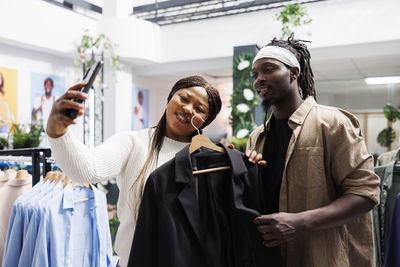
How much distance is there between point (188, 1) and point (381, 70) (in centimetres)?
360

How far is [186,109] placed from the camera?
1325 mm

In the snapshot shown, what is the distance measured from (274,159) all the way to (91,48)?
5.15 metres

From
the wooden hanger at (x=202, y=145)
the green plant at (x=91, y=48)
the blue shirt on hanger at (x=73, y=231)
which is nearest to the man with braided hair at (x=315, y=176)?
the wooden hanger at (x=202, y=145)

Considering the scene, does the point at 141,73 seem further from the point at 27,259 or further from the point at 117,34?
the point at 27,259

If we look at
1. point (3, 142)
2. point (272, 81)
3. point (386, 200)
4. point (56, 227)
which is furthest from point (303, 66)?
point (3, 142)

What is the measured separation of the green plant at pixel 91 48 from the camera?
224 inches

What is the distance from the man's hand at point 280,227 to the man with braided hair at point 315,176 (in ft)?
0.04

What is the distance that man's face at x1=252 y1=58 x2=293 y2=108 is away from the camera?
1.33 meters

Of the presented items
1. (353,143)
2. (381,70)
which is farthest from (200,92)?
(381,70)

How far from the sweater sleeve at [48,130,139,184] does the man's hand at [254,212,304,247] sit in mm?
548

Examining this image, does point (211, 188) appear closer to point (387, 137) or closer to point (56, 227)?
point (56, 227)

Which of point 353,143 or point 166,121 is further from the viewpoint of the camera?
point 166,121

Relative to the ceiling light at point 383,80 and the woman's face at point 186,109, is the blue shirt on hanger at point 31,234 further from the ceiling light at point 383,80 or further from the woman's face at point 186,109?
the ceiling light at point 383,80

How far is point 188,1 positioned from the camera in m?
5.85
